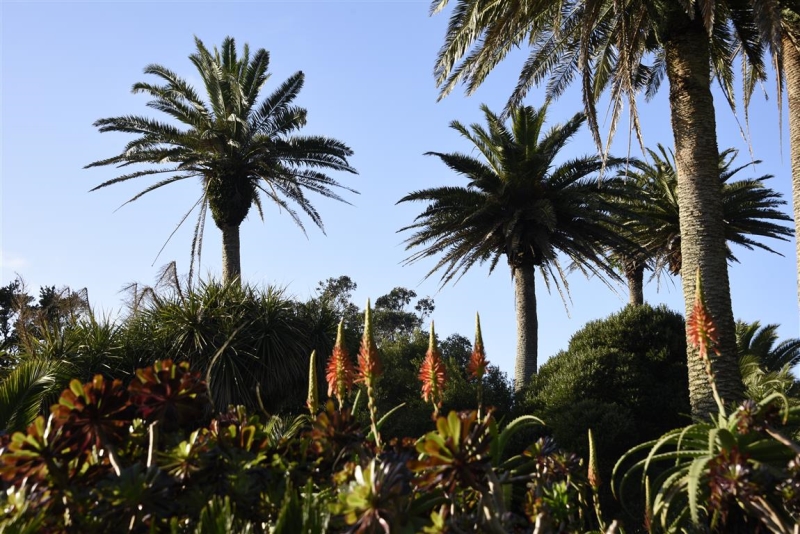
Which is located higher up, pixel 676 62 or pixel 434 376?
pixel 676 62

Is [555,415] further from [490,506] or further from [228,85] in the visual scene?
[490,506]

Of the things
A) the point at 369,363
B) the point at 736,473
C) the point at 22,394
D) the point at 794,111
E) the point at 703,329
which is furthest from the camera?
the point at 794,111

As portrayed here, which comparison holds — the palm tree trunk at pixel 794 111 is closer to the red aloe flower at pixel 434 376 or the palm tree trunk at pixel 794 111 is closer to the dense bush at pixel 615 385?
the dense bush at pixel 615 385

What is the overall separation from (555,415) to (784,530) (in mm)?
14813

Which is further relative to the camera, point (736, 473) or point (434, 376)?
point (434, 376)

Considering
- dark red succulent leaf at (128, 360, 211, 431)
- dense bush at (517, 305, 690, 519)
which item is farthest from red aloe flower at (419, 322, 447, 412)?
dense bush at (517, 305, 690, 519)

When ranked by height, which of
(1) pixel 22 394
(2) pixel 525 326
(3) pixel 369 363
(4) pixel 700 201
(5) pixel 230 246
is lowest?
(3) pixel 369 363

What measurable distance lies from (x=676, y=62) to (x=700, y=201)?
99.8 inches

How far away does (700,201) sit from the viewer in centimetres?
1213

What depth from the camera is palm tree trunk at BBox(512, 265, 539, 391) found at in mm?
22406

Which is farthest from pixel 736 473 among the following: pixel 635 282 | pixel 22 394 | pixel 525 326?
pixel 635 282

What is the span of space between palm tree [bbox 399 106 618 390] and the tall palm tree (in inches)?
217

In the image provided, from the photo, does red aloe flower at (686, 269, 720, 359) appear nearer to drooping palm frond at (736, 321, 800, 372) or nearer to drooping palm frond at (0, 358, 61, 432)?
drooping palm frond at (0, 358, 61, 432)

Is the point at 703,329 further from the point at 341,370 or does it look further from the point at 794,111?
the point at 794,111
